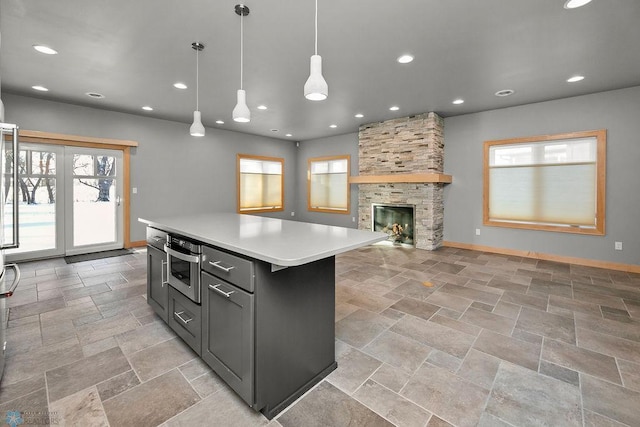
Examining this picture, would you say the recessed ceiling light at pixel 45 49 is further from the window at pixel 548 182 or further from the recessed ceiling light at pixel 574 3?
the window at pixel 548 182

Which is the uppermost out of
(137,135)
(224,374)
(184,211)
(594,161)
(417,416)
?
(137,135)

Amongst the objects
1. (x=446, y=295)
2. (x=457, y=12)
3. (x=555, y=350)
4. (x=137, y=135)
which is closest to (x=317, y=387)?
(x=555, y=350)

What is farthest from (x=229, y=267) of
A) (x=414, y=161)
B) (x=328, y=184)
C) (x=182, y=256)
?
(x=328, y=184)

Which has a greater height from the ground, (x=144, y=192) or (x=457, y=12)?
(x=457, y=12)

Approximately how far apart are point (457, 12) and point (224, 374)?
3.27m

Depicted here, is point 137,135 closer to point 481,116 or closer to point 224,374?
point 224,374

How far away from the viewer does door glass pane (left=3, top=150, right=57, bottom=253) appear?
15.6 ft

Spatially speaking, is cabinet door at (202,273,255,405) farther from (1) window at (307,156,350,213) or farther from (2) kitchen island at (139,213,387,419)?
(1) window at (307,156,350,213)

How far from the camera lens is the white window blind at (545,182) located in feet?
15.0

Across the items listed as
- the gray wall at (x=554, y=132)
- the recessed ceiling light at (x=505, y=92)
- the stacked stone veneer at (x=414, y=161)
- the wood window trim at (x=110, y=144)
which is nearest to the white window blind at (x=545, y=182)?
the gray wall at (x=554, y=132)

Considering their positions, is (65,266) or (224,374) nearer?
(224,374)

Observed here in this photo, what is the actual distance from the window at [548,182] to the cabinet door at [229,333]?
5.38 metres

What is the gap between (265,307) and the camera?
1.51 m

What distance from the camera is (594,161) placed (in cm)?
450
